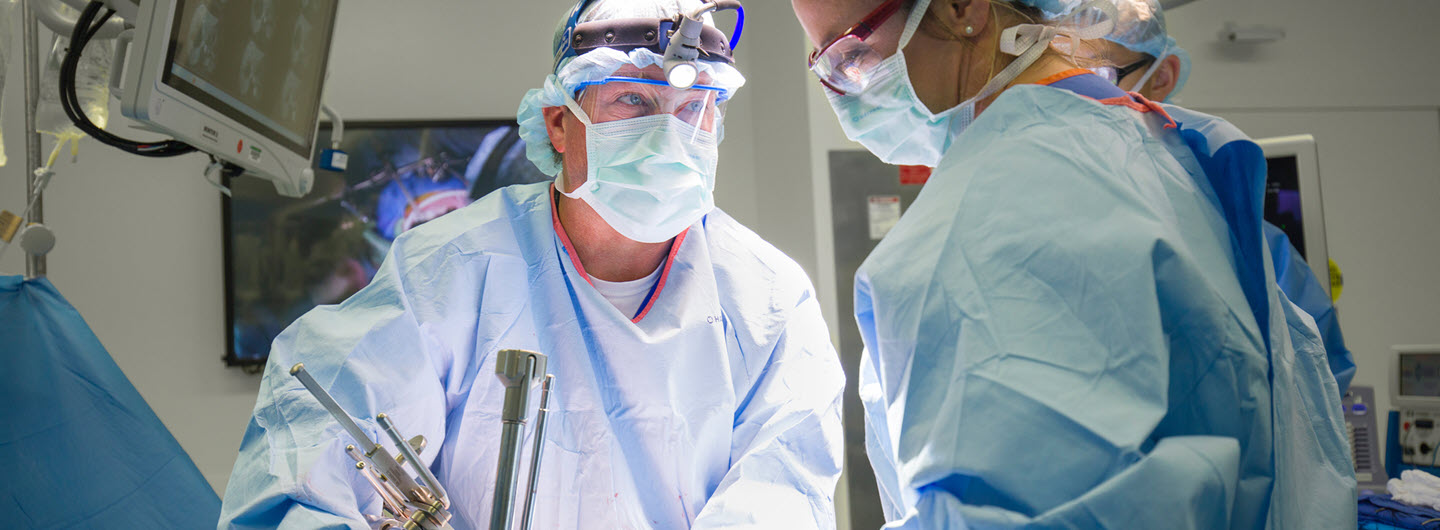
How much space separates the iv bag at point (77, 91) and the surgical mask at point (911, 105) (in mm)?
1413

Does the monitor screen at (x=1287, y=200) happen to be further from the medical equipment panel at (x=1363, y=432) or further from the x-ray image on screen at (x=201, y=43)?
the x-ray image on screen at (x=201, y=43)

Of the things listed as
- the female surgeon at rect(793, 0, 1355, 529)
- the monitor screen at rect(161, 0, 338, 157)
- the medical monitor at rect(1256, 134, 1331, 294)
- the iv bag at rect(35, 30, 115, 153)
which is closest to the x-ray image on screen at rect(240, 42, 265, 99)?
the monitor screen at rect(161, 0, 338, 157)

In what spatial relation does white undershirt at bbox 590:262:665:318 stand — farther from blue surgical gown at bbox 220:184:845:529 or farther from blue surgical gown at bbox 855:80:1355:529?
blue surgical gown at bbox 855:80:1355:529

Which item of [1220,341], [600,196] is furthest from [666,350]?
[1220,341]

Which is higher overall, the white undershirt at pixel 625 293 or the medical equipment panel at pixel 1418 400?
the white undershirt at pixel 625 293

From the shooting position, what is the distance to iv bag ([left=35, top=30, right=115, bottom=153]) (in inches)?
65.8

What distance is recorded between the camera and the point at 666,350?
140cm

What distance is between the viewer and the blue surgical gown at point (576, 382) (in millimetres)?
1235

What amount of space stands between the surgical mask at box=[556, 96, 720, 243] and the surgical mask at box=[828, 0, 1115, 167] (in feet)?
1.43

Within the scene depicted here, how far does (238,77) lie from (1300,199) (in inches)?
101

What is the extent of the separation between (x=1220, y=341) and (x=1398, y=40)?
4.22m

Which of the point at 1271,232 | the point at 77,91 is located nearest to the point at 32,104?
the point at 77,91

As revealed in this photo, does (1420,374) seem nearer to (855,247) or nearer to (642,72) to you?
(855,247)

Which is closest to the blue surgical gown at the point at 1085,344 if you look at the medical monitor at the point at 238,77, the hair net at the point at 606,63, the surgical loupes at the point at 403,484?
the surgical loupes at the point at 403,484
